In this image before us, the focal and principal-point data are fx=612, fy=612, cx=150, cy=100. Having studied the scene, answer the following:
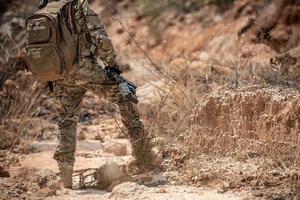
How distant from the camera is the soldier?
4582 mm

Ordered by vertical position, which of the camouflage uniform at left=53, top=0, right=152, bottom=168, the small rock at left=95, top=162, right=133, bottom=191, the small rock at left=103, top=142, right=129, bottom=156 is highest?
the camouflage uniform at left=53, top=0, right=152, bottom=168

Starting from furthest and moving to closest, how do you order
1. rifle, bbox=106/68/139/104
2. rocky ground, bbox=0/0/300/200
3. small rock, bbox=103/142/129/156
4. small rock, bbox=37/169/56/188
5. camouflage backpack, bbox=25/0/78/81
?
small rock, bbox=103/142/129/156, small rock, bbox=37/169/56/188, rifle, bbox=106/68/139/104, camouflage backpack, bbox=25/0/78/81, rocky ground, bbox=0/0/300/200

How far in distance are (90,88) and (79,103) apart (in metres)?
0.26

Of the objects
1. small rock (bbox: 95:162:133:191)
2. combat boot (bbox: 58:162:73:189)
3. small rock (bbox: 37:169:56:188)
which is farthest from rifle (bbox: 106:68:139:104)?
small rock (bbox: 37:169:56:188)

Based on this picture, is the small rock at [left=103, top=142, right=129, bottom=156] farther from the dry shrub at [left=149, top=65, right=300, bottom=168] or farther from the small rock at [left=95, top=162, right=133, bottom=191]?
the small rock at [left=95, top=162, right=133, bottom=191]

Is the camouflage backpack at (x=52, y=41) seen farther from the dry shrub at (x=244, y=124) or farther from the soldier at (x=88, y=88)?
the dry shrub at (x=244, y=124)

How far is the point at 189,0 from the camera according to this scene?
40.4ft

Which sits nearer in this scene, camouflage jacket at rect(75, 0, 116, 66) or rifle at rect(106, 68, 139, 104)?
camouflage jacket at rect(75, 0, 116, 66)

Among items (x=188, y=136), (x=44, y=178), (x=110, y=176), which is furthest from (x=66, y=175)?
(x=188, y=136)

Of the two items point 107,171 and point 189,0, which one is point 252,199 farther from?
point 189,0

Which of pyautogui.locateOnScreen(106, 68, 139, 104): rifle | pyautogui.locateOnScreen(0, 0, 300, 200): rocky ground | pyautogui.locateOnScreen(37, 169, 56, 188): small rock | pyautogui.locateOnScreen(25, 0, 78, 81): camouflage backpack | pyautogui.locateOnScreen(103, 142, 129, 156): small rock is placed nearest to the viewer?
pyautogui.locateOnScreen(0, 0, 300, 200): rocky ground

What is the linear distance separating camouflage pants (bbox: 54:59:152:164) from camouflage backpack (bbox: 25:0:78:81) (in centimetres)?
17

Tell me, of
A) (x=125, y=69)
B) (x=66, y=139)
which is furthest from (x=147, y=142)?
(x=125, y=69)

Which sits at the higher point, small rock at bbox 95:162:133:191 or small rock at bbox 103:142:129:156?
small rock at bbox 103:142:129:156
